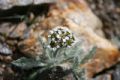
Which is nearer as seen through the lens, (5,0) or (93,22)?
(5,0)

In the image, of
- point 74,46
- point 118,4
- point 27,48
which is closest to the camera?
point 74,46

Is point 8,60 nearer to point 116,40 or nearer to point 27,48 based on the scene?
point 27,48

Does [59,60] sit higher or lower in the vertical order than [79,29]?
higher

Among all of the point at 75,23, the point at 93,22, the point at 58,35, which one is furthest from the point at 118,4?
the point at 58,35

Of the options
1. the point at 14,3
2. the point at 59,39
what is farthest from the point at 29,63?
the point at 14,3

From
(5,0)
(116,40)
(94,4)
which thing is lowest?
(116,40)

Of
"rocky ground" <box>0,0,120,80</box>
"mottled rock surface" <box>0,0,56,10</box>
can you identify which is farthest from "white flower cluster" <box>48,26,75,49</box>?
"mottled rock surface" <box>0,0,56,10</box>

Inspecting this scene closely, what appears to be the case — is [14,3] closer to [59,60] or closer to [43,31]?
[43,31]

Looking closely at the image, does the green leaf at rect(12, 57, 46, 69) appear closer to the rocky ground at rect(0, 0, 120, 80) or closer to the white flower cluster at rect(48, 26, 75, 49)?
the rocky ground at rect(0, 0, 120, 80)
